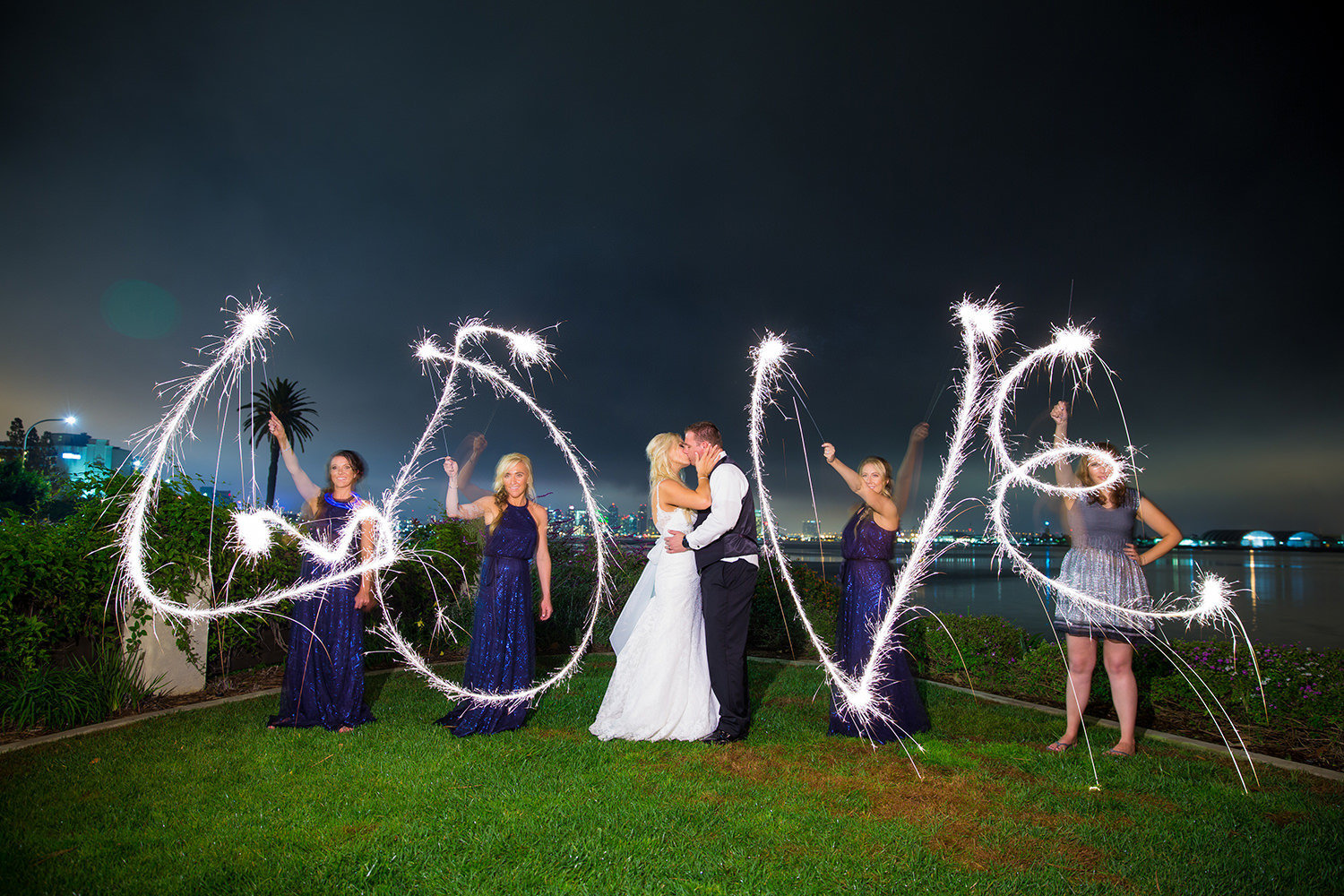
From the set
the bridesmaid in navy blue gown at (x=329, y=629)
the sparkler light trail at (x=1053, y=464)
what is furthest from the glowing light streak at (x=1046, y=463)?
the bridesmaid in navy blue gown at (x=329, y=629)

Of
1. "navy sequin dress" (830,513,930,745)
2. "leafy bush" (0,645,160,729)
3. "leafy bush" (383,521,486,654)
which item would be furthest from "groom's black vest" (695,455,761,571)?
"leafy bush" (0,645,160,729)

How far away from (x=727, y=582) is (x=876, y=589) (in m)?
1.37

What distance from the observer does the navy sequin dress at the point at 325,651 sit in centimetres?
601

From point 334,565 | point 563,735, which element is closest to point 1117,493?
point 563,735

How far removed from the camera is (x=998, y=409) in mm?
5797

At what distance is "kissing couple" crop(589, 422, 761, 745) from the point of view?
588cm

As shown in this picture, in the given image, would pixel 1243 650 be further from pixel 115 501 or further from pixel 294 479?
pixel 115 501

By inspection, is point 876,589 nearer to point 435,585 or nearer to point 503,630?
point 503,630

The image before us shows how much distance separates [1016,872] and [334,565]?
217 inches

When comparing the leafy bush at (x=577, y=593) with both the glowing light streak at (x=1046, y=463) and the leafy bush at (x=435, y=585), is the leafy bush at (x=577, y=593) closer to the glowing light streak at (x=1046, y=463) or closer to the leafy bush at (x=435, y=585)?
the leafy bush at (x=435, y=585)

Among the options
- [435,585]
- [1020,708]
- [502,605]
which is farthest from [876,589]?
[435,585]

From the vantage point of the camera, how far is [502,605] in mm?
6199

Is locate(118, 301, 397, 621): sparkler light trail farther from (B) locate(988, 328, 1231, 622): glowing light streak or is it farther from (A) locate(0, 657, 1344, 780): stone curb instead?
(B) locate(988, 328, 1231, 622): glowing light streak

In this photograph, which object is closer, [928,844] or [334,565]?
[928,844]
